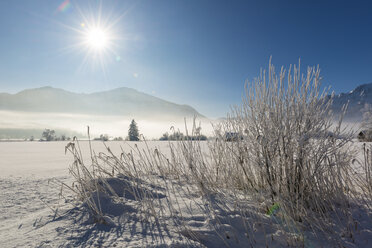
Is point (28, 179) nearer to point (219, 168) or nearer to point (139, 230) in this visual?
point (139, 230)

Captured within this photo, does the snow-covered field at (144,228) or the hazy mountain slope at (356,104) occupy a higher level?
the hazy mountain slope at (356,104)

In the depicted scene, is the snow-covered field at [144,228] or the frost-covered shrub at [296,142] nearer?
the snow-covered field at [144,228]

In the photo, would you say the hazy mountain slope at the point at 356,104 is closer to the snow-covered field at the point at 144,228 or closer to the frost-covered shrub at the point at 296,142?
the frost-covered shrub at the point at 296,142

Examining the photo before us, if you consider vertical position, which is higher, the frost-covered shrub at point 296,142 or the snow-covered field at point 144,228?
the frost-covered shrub at point 296,142

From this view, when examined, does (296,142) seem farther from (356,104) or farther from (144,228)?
(356,104)

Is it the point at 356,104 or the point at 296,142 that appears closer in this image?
the point at 296,142

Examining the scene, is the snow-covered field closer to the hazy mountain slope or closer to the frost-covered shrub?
the frost-covered shrub

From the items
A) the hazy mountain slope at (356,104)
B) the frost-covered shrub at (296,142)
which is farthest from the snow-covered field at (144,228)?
the hazy mountain slope at (356,104)

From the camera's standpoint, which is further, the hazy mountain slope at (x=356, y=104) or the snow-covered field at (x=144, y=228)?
the hazy mountain slope at (x=356, y=104)

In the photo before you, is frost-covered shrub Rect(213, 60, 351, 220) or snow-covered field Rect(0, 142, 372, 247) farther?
frost-covered shrub Rect(213, 60, 351, 220)

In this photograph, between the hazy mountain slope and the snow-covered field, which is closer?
the snow-covered field

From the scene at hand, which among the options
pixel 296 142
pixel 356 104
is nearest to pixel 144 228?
pixel 296 142

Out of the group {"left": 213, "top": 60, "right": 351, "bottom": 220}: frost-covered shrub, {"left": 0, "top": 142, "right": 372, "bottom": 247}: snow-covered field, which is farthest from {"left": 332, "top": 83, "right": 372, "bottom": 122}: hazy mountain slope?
{"left": 0, "top": 142, "right": 372, "bottom": 247}: snow-covered field

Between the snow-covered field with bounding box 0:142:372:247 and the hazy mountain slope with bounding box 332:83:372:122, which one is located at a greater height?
the hazy mountain slope with bounding box 332:83:372:122
